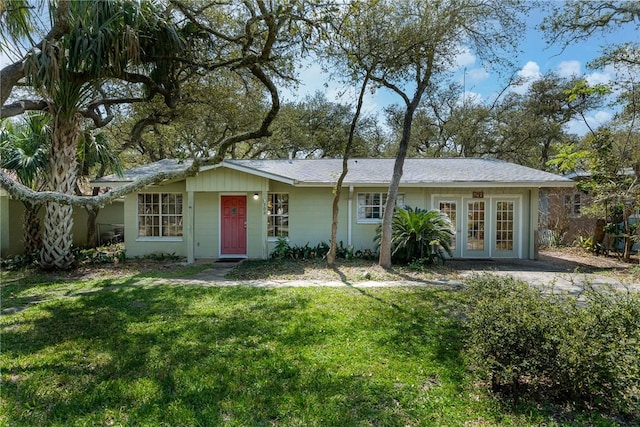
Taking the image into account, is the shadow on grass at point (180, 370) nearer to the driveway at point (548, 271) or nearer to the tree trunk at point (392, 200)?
the tree trunk at point (392, 200)

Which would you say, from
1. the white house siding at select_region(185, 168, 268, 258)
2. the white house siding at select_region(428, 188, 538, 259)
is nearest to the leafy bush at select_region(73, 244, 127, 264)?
the white house siding at select_region(185, 168, 268, 258)

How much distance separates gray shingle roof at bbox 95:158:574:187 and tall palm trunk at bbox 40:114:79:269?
1694 millimetres

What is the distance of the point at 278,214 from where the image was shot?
1170 cm

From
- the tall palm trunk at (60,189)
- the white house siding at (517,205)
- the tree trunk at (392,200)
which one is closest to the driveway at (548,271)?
the white house siding at (517,205)

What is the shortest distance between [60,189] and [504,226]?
1327cm

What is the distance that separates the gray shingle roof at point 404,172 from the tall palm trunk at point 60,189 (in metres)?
1.69

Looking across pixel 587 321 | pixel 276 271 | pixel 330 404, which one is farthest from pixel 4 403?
pixel 276 271

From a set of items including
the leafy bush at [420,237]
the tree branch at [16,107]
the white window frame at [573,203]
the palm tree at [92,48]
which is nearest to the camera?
the tree branch at [16,107]

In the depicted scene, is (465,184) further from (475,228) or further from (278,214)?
(278,214)

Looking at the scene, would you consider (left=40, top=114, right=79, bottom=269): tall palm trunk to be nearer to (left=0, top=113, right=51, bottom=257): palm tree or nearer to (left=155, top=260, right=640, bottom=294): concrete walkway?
(left=0, top=113, right=51, bottom=257): palm tree

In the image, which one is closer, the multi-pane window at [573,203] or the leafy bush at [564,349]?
the leafy bush at [564,349]

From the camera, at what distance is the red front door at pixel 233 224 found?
1151cm

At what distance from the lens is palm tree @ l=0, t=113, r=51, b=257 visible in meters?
8.78

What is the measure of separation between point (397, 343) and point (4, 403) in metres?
4.06
